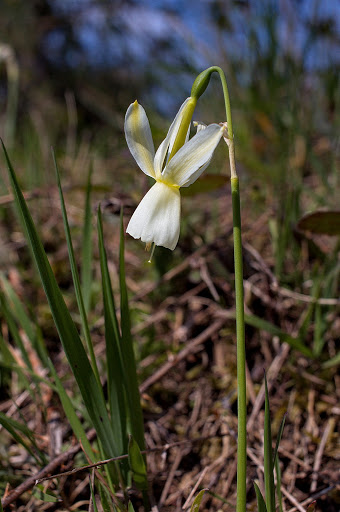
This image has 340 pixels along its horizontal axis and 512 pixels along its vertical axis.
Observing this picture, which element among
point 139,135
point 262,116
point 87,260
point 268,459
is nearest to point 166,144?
point 139,135

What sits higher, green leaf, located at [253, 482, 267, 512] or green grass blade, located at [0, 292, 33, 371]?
green grass blade, located at [0, 292, 33, 371]

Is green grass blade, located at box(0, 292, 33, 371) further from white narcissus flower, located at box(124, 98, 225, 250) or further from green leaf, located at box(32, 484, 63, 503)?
white narcissus flower, located at box(124, 98, 225, 250)

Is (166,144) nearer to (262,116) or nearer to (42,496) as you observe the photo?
(42,496)

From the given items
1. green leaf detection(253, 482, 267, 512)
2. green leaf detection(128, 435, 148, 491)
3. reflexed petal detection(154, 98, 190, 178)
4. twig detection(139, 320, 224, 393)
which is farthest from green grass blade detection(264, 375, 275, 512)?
twig detection(139, 320, 224, 393)

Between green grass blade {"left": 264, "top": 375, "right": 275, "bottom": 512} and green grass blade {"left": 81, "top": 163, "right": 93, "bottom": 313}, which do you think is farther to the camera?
green grass blade {"left": 81, "top": 163, "right": 93, "bottom": 313}

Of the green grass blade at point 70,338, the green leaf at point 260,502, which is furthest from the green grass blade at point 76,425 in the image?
the green leaf at point 260,502

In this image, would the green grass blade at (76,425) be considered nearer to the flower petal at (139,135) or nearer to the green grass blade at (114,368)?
the green grass blade at (114,368)

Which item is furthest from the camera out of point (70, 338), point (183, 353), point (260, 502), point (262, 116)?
point (262, 116)

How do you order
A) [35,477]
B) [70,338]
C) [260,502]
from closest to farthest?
[260,502] → [70,338] → [35,477]
